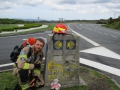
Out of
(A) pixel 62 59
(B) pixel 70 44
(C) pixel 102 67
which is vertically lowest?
(C) pixel 102 67

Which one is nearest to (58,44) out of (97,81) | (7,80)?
(97,81)

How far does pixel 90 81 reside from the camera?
5.03 meters

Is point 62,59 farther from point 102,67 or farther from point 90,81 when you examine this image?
point 102,67

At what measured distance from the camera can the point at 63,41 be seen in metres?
4.09

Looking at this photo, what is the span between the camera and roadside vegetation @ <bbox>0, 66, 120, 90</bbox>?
179 inches

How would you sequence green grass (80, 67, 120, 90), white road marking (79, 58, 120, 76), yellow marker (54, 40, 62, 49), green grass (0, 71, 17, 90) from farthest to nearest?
white road marking (79, 58, 120, 76) → green grass (80, 67, 120, 90) → green grass (0, 71, 17, 90) → yellow marker (54, 40, 62, 49)

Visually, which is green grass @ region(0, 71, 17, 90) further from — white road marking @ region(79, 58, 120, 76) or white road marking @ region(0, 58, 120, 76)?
white road marking @ region(79, 58, 120, 76)

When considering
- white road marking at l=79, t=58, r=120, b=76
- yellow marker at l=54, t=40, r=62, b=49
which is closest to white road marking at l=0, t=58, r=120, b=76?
white road marking at l=79, t=58, r=120, b=76

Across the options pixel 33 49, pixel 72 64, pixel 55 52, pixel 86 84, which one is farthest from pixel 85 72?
pixel 33 49

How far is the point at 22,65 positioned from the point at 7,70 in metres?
Answer: 2.44

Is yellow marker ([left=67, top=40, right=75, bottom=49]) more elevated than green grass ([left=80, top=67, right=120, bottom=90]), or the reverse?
yellow marker ([left=67, top=40, right=75, bottom=49])

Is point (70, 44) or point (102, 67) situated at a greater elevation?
point (70, 44)

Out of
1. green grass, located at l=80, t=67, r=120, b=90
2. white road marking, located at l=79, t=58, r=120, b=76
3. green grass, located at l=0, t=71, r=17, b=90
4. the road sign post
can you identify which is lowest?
white road marking, located at l=79, t=58, r=120, b=76

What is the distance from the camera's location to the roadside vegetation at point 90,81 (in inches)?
179
